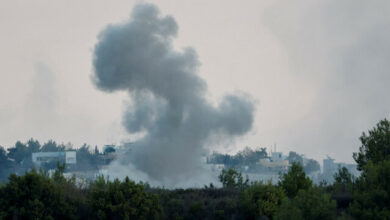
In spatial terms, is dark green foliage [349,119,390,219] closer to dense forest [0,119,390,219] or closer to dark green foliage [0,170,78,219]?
dense forest [0,119,390,219]

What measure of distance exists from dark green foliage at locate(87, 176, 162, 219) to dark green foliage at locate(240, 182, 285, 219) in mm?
4111

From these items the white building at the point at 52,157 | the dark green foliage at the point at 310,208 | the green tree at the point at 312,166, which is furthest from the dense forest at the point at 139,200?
the green tree at the point at 312,166

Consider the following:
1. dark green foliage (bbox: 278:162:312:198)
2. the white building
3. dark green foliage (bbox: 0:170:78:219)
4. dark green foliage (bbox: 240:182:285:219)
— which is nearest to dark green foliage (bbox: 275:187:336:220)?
dark green foliage (bbox: 240:182:285:219)

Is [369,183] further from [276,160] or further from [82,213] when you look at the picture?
[276,160]

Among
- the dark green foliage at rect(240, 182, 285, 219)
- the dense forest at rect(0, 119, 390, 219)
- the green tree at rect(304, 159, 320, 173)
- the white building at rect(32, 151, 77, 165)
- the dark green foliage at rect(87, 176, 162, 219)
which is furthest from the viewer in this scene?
the green tree at rect(304, 159, 320, 173)

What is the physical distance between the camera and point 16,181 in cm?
2548

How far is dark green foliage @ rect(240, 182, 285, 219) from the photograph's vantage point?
26.4m

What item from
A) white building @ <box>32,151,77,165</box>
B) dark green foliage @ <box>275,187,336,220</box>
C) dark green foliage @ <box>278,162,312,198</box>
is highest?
white building @ <box>32,151,77,165</box>

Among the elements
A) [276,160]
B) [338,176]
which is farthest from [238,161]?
[338,176]

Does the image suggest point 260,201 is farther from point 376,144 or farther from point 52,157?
point 52,157

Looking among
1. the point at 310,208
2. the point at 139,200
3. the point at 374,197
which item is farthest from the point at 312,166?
the point at 310,208

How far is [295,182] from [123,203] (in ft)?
30.0

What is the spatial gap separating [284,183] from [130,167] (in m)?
35.9

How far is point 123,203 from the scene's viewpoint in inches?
1002
